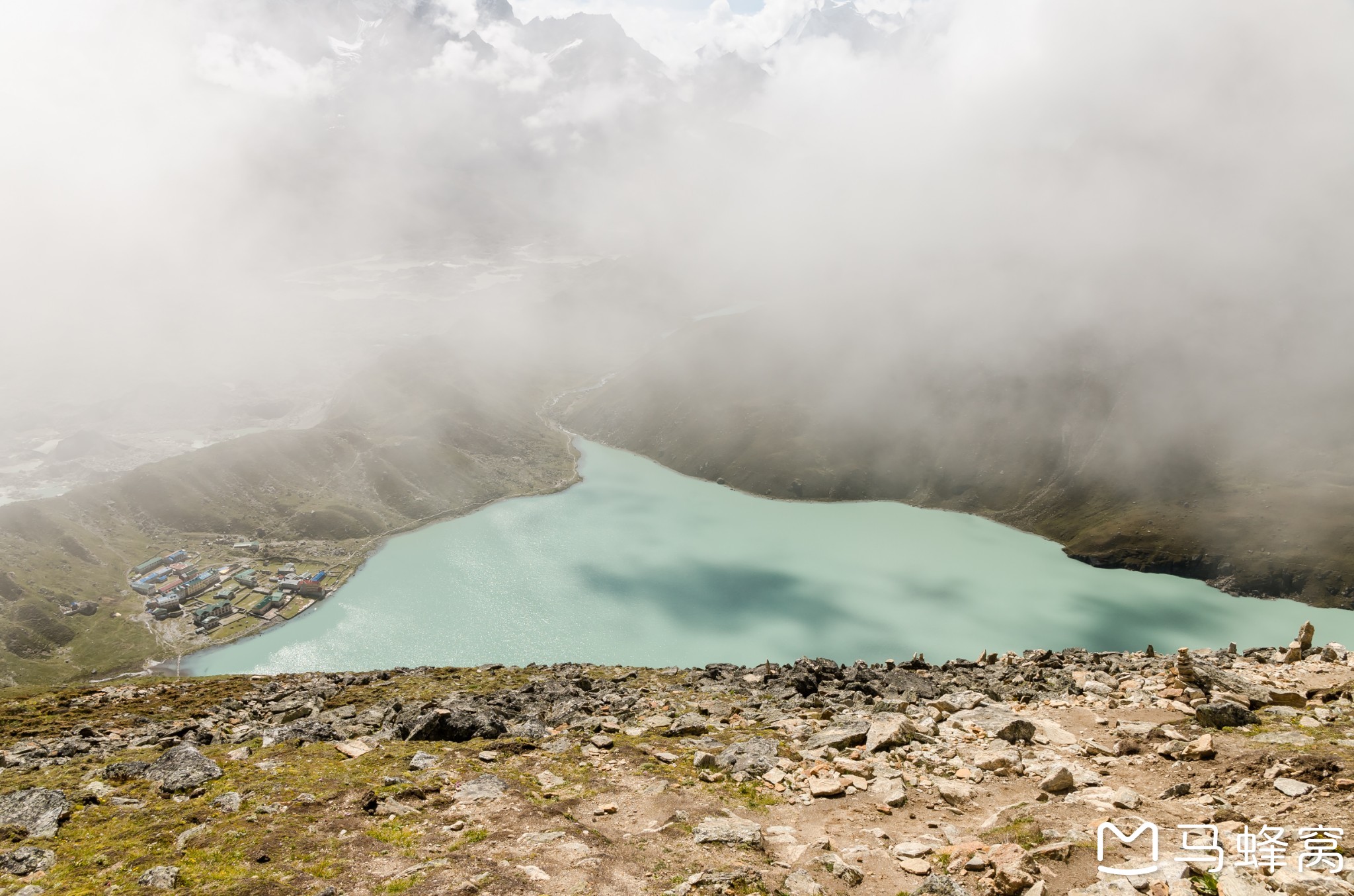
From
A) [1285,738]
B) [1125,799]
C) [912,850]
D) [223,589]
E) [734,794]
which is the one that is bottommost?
[223,589]

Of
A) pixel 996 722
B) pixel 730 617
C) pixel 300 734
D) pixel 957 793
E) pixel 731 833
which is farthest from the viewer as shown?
pixel 730 617

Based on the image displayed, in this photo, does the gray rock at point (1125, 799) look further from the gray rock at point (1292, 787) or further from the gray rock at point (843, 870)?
the gray rock at point (843, 870)

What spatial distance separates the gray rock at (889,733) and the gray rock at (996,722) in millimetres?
3174

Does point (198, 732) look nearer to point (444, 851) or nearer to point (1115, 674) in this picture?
point (444, 851)

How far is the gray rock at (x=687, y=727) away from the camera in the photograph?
39.0 metres

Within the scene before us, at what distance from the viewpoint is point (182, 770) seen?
3234 cm

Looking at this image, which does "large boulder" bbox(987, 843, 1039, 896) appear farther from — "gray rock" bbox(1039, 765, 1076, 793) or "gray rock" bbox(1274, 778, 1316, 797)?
"gray rock" bbox(1274, 778, 1316, 797)

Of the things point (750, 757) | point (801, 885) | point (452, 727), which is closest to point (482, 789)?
point (452, 727)

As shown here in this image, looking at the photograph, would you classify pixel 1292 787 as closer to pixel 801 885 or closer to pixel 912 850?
pixel 912 850

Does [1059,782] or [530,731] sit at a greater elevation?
[1059,782]

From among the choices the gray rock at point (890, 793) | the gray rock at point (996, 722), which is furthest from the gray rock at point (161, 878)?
the gray rock at point (996, 722)

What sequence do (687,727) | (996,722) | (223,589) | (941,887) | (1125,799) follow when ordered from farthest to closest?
(223,589), (687,727), (996,722), (1125,799), (941,887)

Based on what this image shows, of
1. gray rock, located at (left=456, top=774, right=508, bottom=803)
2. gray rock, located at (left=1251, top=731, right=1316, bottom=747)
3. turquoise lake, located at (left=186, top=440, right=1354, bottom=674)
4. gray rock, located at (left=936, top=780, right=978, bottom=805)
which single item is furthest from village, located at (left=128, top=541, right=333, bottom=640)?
gray rock, located at (left=1251, top=731, right=1316, bottom=747)

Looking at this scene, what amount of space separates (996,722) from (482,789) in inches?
1021
